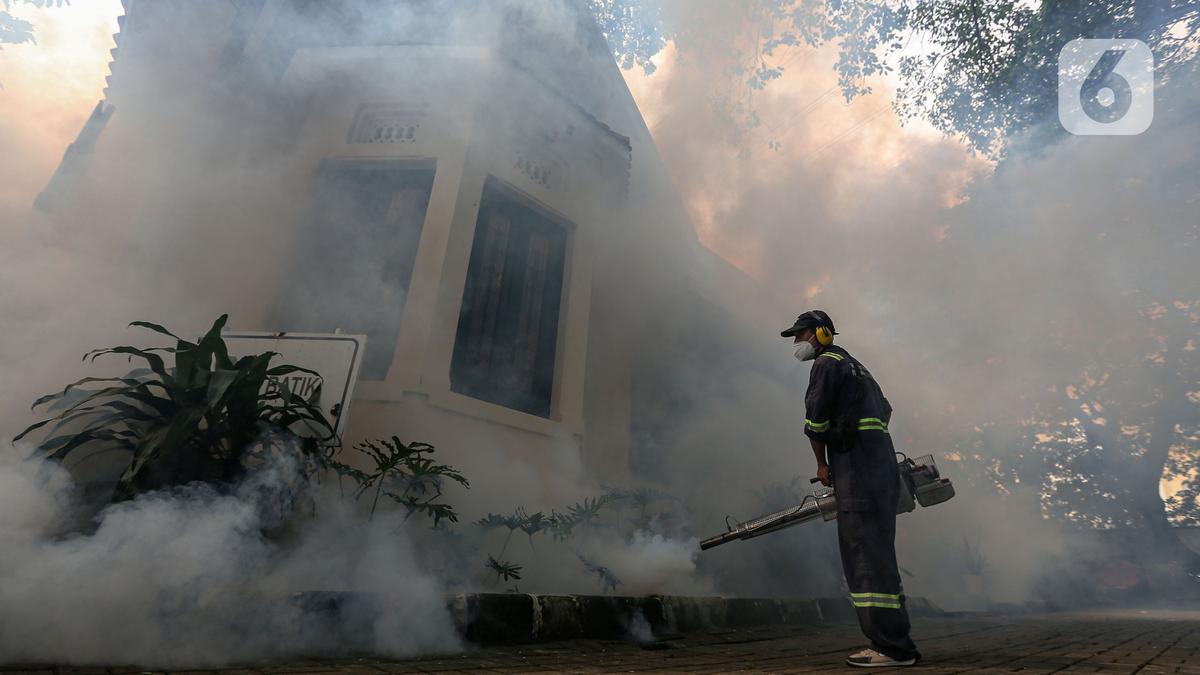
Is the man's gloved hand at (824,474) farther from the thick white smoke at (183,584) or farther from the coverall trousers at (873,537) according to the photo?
the thick white smoke at (183,584)

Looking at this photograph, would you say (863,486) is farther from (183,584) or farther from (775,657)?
(183,584)

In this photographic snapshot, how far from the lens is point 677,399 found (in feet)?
26.2

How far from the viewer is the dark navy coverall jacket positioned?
2662 mm

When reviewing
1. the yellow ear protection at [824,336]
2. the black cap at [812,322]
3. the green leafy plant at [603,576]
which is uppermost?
the black cap at [812,322]

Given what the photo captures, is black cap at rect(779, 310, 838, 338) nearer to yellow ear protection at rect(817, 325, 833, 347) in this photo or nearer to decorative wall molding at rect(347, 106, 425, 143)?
yellow ear protection at rect(817, 325, 833, 347)

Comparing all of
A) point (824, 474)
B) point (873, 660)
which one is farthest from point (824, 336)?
point (873, 660)

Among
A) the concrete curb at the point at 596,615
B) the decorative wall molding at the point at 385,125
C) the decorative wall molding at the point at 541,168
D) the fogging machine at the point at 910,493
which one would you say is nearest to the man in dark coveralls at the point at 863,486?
the fogging machine at the point at 910,493

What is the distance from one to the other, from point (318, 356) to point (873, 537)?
134 inches

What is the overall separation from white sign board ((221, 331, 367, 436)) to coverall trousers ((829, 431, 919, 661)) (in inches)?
114

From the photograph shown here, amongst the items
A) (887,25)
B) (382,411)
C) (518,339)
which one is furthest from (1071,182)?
(382,411)

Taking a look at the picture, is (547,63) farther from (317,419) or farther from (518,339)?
(317,419)

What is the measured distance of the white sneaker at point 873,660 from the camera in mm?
2607

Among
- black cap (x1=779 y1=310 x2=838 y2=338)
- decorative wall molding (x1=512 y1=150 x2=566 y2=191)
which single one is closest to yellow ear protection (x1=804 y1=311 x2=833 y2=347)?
black cap (x1=779 y1=310 x2=838 y2=338)

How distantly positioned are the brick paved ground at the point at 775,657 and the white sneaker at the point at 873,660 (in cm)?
8
